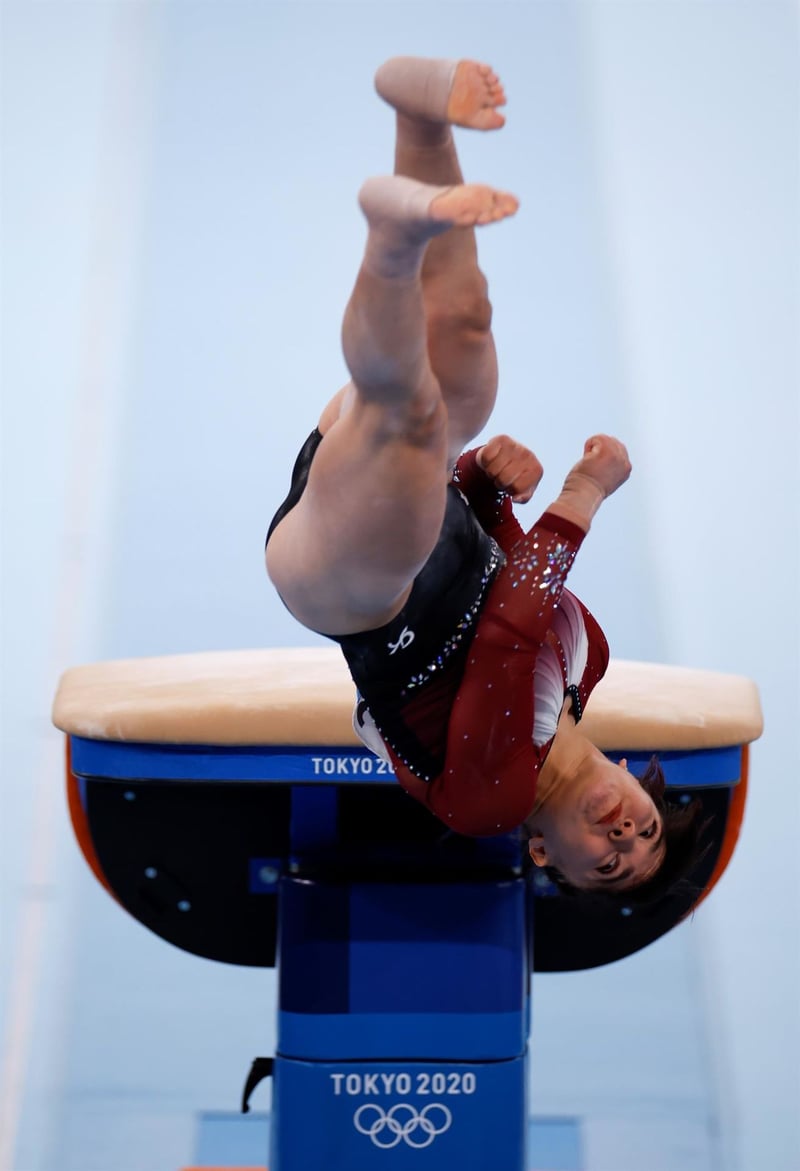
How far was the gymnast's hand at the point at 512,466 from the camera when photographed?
171 centimetres

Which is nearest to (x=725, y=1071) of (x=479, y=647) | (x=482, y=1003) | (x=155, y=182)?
(x=482, y=1003)

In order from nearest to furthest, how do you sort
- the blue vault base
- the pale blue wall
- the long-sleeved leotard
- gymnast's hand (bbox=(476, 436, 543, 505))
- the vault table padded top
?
the long-sleeved leotard → gymnast's hand (bbox=(476, 436, 543, 505)) → the vault table padded top → the blue vault base → the pale blue wall

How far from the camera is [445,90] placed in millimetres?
1407

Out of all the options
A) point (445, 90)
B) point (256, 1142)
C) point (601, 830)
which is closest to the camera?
point (445, 90)

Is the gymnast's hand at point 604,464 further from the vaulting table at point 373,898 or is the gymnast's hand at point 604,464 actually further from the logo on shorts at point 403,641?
the vaulting table at point 373,898

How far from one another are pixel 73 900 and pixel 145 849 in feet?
5.13

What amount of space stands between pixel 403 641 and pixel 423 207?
0.51 meters

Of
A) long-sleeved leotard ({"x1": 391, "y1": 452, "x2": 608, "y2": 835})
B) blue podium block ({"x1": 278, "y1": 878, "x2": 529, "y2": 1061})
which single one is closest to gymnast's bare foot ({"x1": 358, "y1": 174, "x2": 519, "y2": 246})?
long-sleeved leotard ({"x1": 391, "y1": 452, "x2": 608, "y2": 835})

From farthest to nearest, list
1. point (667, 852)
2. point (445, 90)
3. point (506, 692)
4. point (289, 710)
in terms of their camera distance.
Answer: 1. point (289, 710)
2. point (667, 852)
3. point (506, 692)
4. point (445, 90)

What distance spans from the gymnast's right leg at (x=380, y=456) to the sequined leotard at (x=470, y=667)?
0.19 feet

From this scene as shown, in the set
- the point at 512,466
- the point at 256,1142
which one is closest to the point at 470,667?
the point at 512,466

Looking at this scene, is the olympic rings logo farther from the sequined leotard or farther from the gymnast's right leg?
the gymnast's right leg

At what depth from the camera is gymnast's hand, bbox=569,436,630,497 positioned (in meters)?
1.66

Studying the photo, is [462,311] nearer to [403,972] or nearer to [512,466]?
[512,466]
